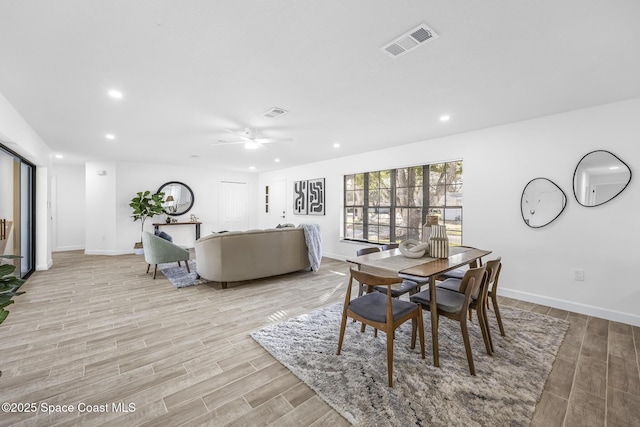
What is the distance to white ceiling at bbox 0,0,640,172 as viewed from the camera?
165cm

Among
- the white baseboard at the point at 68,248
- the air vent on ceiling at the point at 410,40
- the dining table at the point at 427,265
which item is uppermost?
the air vent on ceiling at the point at 410,40

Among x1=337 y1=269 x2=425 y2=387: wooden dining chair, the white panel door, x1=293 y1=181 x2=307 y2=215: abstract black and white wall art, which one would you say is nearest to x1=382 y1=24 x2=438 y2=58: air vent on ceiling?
x1=337 y1=269 x2=425 y2=387: wooden dining chair

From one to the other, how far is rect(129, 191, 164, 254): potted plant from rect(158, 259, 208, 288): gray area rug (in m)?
2.16

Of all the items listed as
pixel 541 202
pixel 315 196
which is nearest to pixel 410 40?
pixel 541 202

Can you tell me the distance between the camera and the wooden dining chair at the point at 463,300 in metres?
1.98

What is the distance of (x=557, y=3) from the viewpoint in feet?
5.14

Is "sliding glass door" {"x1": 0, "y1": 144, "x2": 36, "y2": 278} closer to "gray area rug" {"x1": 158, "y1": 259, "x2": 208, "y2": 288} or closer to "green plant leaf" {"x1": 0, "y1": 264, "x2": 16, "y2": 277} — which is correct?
"gray area rug" {"x1": 158, "y1": 259, "x2": 208, "y2": 288}

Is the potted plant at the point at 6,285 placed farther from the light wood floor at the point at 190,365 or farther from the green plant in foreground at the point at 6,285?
the light wood floor at the point at 190,365

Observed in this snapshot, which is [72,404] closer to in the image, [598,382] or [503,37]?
[598,382]

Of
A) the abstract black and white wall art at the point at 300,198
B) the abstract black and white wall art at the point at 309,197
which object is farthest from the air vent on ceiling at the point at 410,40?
the abstract black and white wall art at the point at 300,198

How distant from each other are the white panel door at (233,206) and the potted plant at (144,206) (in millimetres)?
1752

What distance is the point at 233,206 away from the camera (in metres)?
8.67

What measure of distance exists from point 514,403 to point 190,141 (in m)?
5.34

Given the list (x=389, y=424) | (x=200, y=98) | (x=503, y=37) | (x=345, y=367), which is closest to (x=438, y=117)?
(x=503, y=37)
